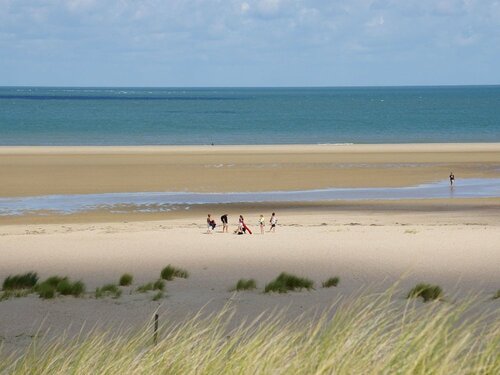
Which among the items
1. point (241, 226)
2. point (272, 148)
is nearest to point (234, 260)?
point (241, 226)

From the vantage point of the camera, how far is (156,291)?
15.2m

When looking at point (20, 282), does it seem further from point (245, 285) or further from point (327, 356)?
point (327, 356)

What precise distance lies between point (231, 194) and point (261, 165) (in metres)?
11.7

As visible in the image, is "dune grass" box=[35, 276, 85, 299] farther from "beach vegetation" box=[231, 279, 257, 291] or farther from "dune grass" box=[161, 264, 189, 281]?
"beach vegetation" box=[231, 279, 257, 291]

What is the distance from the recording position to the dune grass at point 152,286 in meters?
15.2

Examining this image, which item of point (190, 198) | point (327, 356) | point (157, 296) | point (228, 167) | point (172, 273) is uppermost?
point (228, 167)

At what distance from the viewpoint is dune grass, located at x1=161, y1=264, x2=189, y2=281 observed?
16806 millimetres

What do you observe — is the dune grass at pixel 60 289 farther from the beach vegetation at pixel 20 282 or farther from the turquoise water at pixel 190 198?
the turquoise water at pixel 190 198

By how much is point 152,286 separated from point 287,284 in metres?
2.23

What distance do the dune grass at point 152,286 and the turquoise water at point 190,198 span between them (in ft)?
49.6

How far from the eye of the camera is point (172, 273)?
55.8 ft

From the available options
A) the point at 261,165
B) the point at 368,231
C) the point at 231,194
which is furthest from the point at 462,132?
the point at 368,231

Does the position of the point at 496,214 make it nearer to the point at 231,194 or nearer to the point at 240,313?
the point at 231,194

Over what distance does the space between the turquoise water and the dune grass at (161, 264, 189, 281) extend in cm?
1371
